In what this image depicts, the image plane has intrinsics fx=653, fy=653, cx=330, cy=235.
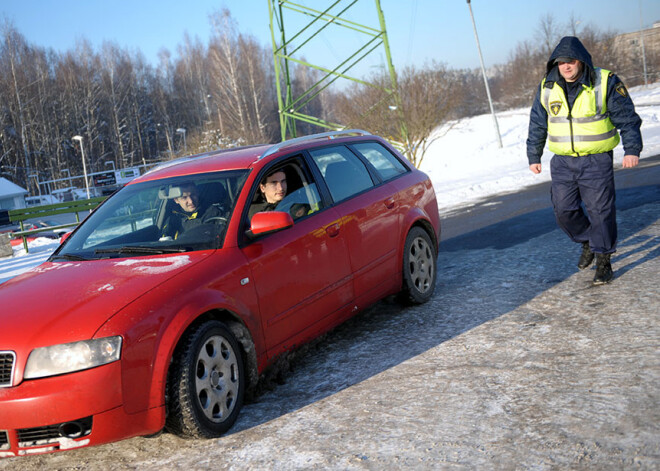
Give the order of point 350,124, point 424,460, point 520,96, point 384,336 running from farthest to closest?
point 520,96 < point 350,124 < point 384,336 < point 424,460

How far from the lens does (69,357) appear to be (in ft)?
9.94

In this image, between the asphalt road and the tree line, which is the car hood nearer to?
the asphalt road

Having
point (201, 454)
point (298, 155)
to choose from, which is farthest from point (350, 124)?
point (201, 454)

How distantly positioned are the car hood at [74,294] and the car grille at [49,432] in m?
0.39

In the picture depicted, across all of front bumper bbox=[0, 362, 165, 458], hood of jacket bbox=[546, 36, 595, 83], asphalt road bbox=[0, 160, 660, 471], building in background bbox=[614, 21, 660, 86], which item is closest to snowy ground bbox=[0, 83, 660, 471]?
asphalt road bbox=[0, 160, 660, 471]

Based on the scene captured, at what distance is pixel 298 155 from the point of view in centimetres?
482

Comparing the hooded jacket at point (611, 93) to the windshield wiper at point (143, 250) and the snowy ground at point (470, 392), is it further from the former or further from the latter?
the windshield wiper at point (143, 250)

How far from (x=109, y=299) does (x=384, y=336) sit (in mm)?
2321

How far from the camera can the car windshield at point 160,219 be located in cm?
406

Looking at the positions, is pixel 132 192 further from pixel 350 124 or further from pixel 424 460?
pixel 350 124

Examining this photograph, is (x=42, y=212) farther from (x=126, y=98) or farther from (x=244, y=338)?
(x=126, y=98)

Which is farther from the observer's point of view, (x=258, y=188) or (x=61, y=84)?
(x=61, y=84)

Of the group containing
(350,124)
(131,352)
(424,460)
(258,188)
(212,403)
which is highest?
(350,124)

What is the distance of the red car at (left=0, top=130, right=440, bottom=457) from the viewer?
3045 millimetres
